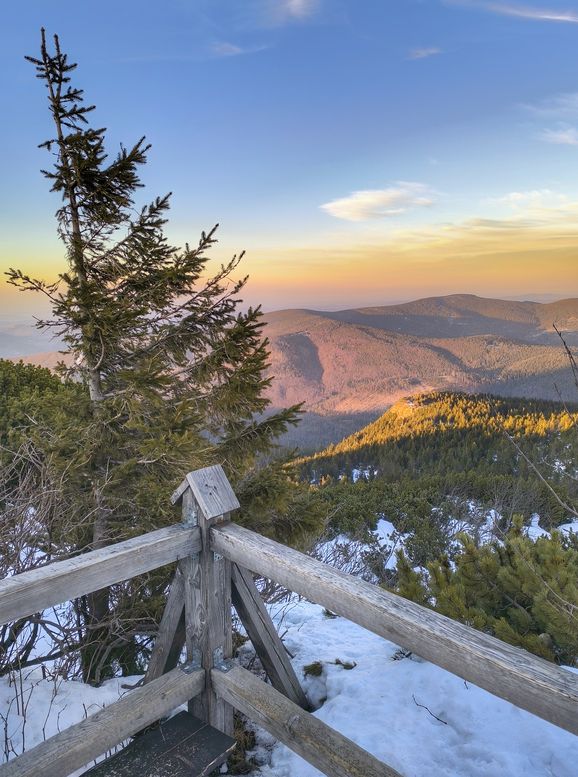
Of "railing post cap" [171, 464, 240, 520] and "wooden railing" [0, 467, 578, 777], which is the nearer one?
"wooden railing" [0, 467, 578, 777]

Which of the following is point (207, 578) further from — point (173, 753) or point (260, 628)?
point (173, 753)

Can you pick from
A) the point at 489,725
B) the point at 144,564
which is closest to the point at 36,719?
the point at 144,564

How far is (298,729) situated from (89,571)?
1.12 metres

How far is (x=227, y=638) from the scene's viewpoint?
Answer: 7.86 ft

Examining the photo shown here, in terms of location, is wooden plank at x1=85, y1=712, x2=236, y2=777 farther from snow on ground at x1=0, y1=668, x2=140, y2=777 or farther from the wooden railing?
snow on ground at x1=0, y1=668, x2=140, y2=777

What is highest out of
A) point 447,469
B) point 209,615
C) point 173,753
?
point 209,615

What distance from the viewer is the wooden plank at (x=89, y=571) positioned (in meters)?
1.71

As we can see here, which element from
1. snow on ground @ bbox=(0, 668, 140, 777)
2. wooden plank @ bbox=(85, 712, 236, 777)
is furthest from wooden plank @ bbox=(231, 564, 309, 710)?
snow on ground @ bbox=(0, 668, 140, 777)

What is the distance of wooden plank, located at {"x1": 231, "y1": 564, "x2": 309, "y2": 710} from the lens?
2381 mm

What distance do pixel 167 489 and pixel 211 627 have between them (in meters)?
2.73

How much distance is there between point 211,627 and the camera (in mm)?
2307

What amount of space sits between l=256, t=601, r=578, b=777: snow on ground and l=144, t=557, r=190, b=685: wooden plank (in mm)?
781

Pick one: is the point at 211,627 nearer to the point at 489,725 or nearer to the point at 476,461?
the point at 489,725

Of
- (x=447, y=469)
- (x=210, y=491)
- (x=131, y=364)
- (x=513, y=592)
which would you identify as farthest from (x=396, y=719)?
(x=447, y=469)
